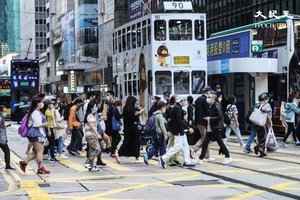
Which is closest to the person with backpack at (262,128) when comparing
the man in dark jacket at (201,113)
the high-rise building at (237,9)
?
the man in dark jacket at (201,113)

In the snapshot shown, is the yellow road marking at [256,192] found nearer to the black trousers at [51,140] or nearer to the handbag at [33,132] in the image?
the handbag at [33,132]

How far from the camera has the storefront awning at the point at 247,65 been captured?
1024 inches

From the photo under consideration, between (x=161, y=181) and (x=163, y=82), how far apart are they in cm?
1348

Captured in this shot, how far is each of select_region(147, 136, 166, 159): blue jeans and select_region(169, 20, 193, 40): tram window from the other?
1055 cm

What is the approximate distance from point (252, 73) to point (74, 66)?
6174cm

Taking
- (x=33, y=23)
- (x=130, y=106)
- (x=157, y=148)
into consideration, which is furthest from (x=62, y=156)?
(x=33, y=23)

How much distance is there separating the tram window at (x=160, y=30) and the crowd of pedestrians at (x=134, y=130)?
22.3 ft


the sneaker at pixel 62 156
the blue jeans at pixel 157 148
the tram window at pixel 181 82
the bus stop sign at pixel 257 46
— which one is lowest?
the sneaker at pixel 62 156

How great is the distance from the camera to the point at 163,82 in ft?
86.4

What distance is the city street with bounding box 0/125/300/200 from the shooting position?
11312 millimetres

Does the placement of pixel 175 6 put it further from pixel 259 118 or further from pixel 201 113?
pixel 201 113

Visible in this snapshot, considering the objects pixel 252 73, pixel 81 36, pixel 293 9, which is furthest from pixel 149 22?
pixel 81 36

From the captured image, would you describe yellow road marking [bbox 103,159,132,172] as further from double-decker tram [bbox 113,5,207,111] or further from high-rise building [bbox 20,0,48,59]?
high-rise building [bbox 20,0,48,59]

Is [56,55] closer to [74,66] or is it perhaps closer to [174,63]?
[74,66]
